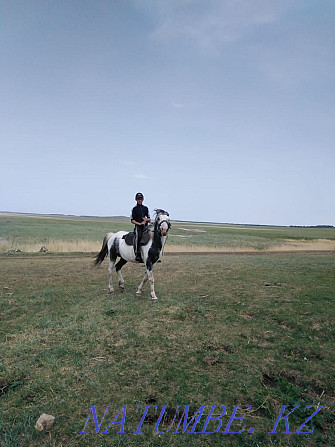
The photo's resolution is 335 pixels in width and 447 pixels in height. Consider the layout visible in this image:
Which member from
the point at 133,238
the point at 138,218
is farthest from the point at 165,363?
the point at 138,218

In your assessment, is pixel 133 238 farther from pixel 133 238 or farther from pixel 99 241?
pixel 99 241

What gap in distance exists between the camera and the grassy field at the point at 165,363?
3.40 meters

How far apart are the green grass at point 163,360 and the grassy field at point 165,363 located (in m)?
0.02

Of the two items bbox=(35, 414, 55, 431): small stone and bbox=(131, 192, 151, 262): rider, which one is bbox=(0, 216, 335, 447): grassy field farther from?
bbox=(131, 192, 151, 262): rider

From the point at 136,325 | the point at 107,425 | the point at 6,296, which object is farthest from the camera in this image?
the point at 6,296

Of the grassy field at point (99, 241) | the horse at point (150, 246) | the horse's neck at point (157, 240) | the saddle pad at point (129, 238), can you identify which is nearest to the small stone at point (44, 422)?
the horse at point (150, 246)

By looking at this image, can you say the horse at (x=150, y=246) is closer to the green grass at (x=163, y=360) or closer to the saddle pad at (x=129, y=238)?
the saddle pad at (x=129, y=238)

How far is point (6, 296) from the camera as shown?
29.6ft

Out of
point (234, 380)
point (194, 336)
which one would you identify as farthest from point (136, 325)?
point (234, 380)

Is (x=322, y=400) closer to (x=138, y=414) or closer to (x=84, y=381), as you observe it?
(x=138, y=414)

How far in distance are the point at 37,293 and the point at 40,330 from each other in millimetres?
3400

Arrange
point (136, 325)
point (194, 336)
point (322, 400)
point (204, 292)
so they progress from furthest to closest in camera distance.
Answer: point (204, 292)
point (136, 325)
point (194, 336)
point (322, 400)

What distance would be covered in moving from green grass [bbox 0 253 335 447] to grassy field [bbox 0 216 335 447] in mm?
20

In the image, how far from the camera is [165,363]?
4863 millimetres
